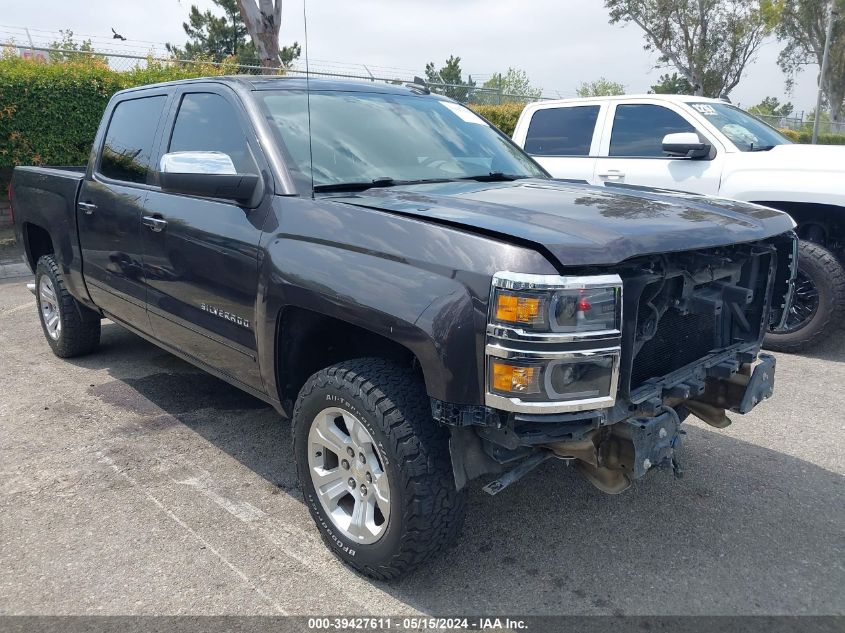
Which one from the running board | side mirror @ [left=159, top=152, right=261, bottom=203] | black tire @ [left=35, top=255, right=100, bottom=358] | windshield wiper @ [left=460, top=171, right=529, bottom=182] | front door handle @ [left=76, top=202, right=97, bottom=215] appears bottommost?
black tire @ [left=35, top=255, right=100, bottom=358]

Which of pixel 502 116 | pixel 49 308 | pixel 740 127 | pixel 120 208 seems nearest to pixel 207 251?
pixel 120 208

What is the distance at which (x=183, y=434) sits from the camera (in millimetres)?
4066

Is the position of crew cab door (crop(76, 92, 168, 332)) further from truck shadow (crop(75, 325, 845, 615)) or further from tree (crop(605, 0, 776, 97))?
tree (crop(605, 0, 776, 97))

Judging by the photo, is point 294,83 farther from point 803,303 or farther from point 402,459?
point 803,303

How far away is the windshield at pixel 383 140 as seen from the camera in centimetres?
317

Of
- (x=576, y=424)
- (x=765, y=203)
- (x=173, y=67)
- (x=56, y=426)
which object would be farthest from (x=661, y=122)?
(x=173, y=67)

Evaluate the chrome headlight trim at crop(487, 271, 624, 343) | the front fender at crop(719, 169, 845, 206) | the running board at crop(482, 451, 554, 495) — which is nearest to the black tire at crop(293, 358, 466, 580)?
the running board at crop(482, 451, 554, 495)

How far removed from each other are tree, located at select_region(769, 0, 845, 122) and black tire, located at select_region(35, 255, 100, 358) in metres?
44.0

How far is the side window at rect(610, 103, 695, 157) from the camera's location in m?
6.41

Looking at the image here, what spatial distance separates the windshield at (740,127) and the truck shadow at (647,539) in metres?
3.18

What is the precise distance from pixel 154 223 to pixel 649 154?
15.2 feet

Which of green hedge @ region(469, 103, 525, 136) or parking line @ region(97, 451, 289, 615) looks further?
green hedge @ region(469, 103, 525, 136)

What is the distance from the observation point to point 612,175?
6.59 m

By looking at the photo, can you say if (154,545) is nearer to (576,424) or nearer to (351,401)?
(351,401)
